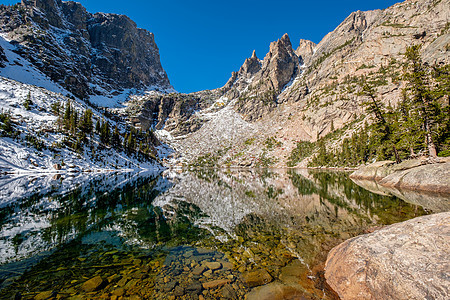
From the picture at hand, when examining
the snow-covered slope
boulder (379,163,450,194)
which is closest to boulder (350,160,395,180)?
boulder (379,163,450,194)

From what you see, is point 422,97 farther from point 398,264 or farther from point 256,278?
point 256,278

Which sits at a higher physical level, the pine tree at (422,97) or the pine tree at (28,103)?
the pine tree at (28,103)

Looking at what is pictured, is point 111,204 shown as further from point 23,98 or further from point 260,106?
point 260,106

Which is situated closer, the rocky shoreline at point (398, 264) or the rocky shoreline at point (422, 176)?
the rocky shoreline at point (398, 264)

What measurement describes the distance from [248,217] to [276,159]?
113 m

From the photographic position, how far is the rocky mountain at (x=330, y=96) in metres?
110

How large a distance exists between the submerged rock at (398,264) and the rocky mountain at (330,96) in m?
99.6

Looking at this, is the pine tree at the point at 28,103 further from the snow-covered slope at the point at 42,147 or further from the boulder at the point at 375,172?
the boulder at the point at 375,172

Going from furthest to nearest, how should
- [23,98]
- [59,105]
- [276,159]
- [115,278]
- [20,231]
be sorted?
[276,159], [59,105], [23,98], [20,231], [115,278]

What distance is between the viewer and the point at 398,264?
5.04m

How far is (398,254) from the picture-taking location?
5.32 meters

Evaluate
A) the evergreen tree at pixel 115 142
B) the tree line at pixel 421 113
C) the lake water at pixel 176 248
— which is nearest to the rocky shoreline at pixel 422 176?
the tree line at pixel 421 113

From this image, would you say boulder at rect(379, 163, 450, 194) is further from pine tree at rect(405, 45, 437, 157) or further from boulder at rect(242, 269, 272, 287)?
boulder at rect(242, 269, 272, 287)

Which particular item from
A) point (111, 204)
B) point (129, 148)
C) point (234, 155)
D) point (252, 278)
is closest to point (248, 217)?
point (252, 278)
